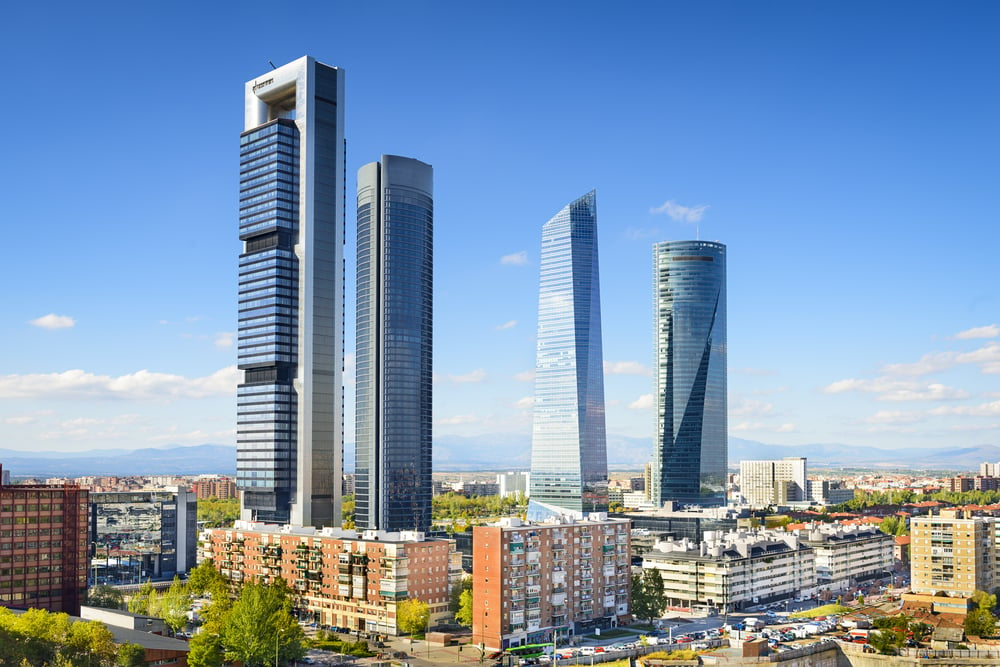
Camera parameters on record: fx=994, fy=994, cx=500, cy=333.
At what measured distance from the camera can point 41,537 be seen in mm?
80250

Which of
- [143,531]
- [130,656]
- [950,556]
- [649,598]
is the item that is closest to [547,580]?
[649,598]

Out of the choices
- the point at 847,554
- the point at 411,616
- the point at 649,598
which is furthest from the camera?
the point at 847,554

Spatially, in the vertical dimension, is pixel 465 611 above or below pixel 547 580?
below

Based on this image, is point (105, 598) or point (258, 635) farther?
point (105, 598)

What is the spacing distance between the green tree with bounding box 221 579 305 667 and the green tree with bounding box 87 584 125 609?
2110 centimetres

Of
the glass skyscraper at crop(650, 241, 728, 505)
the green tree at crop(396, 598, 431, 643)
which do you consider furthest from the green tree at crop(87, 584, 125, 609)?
the glass skyscraper at crop(650, 241, 728, 505)

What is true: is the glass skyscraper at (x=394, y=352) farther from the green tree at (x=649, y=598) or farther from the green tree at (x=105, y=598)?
the green tree at (x=649, y=598)

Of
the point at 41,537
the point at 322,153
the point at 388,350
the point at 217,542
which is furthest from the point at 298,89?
the point at 41,537

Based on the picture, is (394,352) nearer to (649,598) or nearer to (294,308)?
(294,308)

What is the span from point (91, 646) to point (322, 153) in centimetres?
8326

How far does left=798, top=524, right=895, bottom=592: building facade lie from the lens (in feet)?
381

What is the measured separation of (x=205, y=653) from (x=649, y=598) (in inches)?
1654

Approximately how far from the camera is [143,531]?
394ft

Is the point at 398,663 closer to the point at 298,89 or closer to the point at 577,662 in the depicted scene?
the point at 577,662
